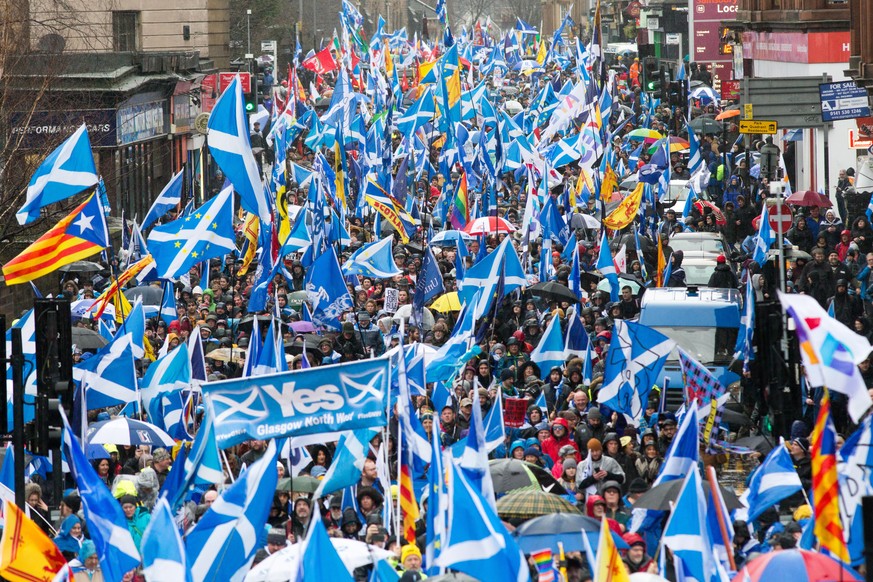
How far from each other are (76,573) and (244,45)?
200ft

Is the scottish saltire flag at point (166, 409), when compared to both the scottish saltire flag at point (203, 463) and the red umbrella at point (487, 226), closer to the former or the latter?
the scottish saltire flag at point (203, 463)

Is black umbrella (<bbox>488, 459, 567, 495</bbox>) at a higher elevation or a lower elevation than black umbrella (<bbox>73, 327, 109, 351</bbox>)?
lower

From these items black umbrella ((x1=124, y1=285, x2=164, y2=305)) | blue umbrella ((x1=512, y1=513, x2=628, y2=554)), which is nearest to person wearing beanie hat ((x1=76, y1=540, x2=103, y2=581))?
blue umbrella ((x1=512, y1=513, x2=628, y2=554))

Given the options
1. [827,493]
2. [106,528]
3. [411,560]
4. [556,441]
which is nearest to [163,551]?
[106,528]

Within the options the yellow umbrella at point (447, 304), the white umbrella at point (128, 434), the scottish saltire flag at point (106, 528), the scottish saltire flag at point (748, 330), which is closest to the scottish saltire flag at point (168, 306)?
the yellow umbrella at point (447, 304)

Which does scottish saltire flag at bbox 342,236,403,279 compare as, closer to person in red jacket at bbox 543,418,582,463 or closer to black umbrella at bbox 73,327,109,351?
black umbrella at bbox 73,327,109,351

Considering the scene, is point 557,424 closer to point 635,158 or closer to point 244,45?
point 635,158

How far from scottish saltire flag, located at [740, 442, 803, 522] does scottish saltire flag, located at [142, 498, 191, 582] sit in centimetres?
453

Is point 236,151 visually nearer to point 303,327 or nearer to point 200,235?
point 200,235

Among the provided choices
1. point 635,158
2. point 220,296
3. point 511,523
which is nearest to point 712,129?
point 635,158

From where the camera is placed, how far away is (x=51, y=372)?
15.0 m

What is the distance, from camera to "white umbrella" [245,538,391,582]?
12133 mm

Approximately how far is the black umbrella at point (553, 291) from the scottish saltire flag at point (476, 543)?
43.4 ft

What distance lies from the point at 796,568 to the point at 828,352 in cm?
118
